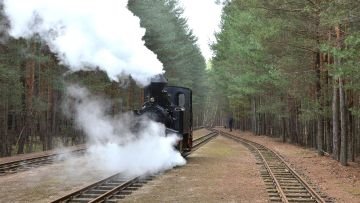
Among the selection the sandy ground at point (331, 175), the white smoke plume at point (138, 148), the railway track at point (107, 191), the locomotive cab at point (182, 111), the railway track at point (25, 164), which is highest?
the locomotive cab at point (182, 111)

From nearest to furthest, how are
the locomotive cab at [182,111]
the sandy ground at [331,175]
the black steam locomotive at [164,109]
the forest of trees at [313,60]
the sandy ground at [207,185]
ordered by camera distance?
the sandy ground at [207,185] → the sandy ground at [331,175] → the forest of trees at [313,60] → the black steam locomotive at [164,109] → the locomotive cab at [182,111]

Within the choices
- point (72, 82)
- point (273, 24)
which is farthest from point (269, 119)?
point (273, 24)

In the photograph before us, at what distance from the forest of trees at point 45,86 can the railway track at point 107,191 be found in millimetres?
10173

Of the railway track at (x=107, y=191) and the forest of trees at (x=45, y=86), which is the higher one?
the forest of trees at (x=45, y=86)

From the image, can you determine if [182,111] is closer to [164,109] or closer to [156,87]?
[164,109]

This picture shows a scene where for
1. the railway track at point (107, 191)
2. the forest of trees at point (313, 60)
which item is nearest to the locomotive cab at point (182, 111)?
the railway track at point (107, 191)

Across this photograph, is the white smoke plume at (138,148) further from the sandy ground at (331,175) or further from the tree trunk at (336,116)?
the tree trunk at (336,116)

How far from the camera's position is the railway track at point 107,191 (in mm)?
10940

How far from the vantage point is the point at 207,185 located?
14164mm

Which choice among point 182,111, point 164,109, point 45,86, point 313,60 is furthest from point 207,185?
point 45,86

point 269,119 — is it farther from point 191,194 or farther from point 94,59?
point 191,194

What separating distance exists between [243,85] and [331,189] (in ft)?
83.3

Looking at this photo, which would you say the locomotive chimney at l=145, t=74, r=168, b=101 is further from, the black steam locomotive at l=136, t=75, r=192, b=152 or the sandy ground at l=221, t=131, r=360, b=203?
the sandy ground at l=221, t=131, r=360, b=203

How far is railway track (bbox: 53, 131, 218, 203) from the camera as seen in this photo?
10940 millimetres
